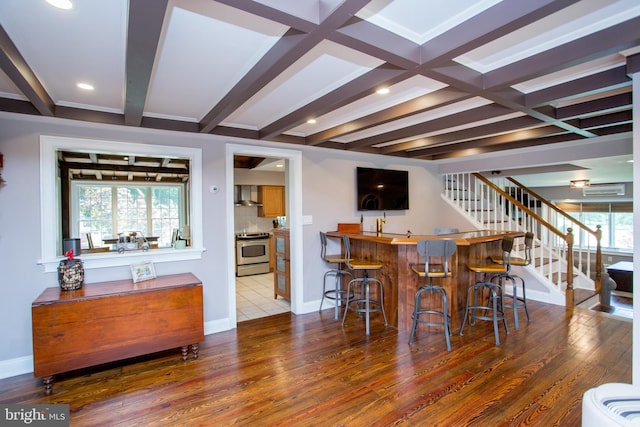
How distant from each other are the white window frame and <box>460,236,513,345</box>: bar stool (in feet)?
10.2

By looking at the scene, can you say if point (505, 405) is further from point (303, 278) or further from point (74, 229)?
point (74, 229)

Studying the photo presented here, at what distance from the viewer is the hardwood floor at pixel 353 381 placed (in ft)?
7.12

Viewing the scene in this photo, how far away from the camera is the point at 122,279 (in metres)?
3.18

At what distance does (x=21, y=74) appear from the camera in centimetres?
193

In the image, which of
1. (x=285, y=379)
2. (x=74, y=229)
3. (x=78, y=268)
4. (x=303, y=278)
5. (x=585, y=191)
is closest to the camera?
(x=285, y=379)

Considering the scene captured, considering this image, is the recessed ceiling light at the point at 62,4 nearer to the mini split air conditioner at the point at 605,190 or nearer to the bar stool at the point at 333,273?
the bar stool at the point at 333,273

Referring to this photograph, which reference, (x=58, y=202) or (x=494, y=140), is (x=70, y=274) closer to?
(x=58, y=202)

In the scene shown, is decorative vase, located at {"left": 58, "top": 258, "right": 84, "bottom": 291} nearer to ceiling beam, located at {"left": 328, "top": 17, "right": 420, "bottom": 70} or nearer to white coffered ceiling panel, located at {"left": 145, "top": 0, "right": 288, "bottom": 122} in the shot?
white coffered ceiling panel, located at {"left": 145, "top": 0, "right": 288, "bottom": 122}

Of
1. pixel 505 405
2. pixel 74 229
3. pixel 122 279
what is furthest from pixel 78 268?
pixel 74 229

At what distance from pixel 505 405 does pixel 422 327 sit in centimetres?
142

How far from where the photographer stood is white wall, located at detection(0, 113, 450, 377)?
275 cm

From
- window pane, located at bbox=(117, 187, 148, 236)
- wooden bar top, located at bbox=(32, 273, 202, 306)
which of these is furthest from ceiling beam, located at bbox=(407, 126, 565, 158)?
window pane, located at bbox=(117, 187, 148, 236)

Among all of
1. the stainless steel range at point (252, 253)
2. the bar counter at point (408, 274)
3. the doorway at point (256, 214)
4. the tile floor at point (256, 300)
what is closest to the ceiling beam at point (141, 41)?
the bar counter at point (408, 274)

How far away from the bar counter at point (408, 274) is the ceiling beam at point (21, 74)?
318cm
